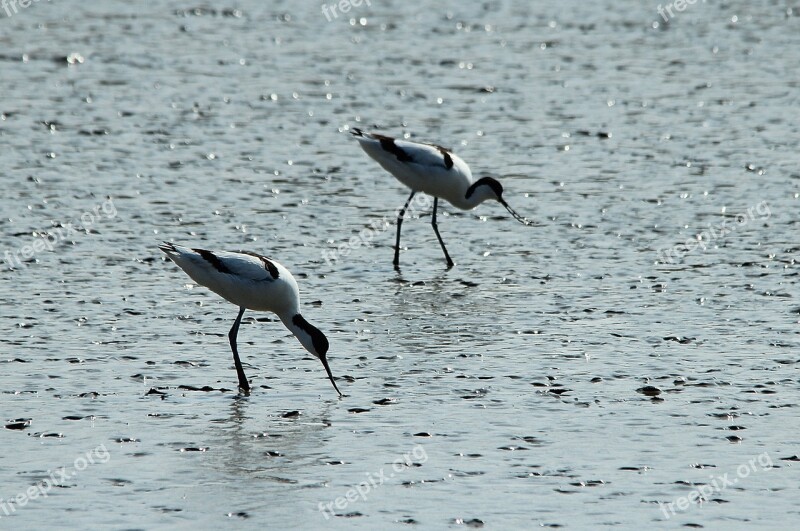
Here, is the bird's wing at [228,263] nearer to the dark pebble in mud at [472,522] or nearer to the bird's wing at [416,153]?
the dark pebble in mud at [472,522]

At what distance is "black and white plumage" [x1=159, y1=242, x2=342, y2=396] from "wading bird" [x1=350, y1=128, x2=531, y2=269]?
4.37 m

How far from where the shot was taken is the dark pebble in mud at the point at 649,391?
10.5 metres

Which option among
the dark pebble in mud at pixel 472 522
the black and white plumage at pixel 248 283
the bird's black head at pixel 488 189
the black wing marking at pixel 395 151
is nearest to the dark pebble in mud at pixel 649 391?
the black and white plumage at pixel 248 283

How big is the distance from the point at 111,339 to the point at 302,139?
8.99 m

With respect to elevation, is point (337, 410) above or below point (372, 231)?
below

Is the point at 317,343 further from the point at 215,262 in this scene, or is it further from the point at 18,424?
the point at 18,424

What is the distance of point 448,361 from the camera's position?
11469mm

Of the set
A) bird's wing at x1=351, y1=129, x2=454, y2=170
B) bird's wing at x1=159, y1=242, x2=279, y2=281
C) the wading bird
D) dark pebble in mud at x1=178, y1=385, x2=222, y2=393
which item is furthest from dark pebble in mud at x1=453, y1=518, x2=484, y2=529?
bird's wing at x1=351, y1=129, x2=454, y2=170

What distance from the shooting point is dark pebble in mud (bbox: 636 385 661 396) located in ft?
34.4

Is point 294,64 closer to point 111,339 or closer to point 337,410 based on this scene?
point 111,339

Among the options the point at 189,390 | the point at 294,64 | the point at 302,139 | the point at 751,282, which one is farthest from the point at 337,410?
the point at 294,64

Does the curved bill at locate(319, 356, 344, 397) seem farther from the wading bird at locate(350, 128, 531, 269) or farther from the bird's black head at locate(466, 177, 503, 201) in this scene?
the bird's black head at locate(466, 177, 503, 201)

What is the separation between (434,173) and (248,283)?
192 inches

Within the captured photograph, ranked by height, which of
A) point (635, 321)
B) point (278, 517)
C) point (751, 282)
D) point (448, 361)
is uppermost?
point (751, 282)
